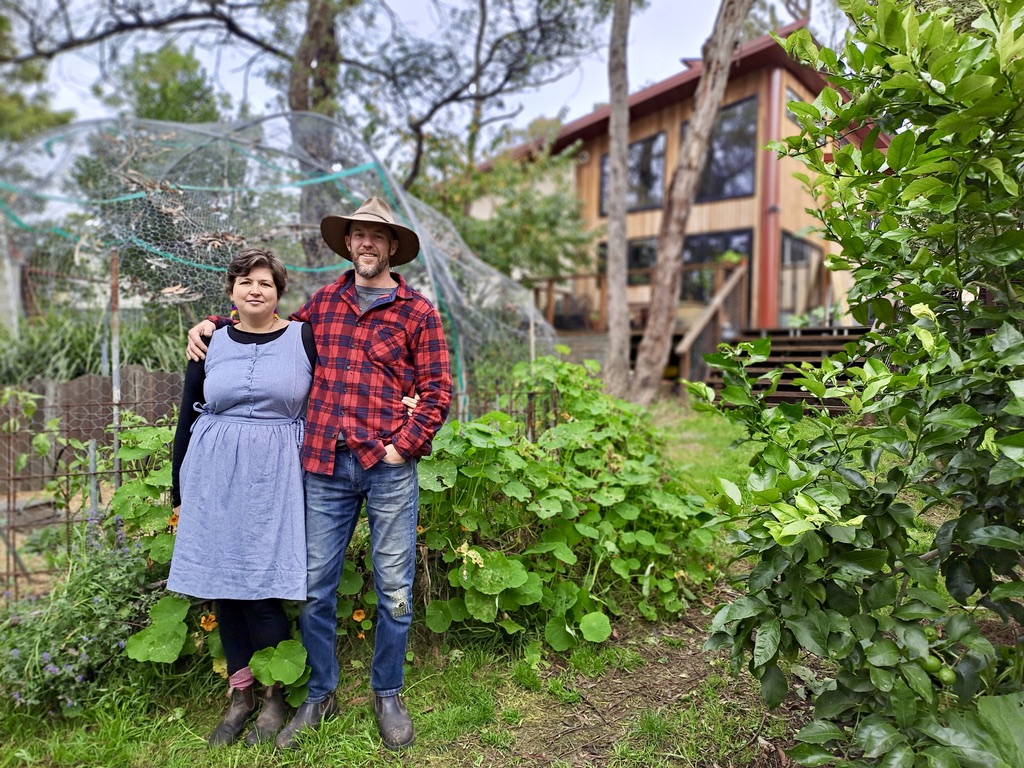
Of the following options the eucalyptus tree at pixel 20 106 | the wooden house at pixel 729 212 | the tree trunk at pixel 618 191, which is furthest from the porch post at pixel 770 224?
the eucalyptus tree at pixel 20 106

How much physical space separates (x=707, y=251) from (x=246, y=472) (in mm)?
11305

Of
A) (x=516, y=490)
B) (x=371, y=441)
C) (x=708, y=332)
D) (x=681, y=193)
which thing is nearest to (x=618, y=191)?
(x=681, y=193)

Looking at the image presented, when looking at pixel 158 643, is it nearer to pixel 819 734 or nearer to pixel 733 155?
pixel 819 734

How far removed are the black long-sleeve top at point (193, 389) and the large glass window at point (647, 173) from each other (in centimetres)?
1134

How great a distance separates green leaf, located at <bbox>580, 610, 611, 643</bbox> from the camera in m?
2.75

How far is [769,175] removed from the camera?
11031 millimetres

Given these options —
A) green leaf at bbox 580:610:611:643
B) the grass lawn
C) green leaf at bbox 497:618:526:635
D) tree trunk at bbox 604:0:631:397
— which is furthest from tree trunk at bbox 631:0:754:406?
green leaf at bbox 497:618:526:635

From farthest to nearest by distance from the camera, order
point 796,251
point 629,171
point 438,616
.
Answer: point 629,171 → point 796,251 → point 438,616

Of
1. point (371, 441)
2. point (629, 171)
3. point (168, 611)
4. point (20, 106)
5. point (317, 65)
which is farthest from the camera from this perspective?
point (20, 106)

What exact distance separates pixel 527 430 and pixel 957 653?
220cm

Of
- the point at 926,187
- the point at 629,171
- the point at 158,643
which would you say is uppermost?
the point at 629,171

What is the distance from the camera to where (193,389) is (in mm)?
2293

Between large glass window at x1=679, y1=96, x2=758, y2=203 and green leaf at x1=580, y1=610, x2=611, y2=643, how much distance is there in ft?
34.2

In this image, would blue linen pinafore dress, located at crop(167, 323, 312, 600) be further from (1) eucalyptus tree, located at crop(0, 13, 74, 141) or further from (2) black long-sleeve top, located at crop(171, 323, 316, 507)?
(1) eucalyptus tree, located at crop(0, 13, 74, 141)
